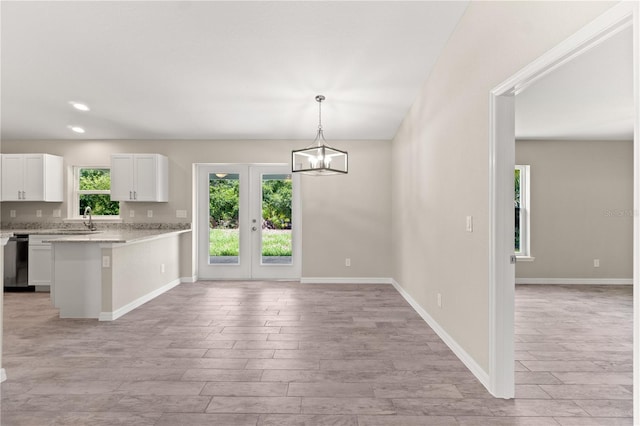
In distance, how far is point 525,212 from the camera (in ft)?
20.8

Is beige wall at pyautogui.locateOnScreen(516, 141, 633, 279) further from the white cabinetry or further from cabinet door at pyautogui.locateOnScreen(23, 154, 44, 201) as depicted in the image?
cabinet door at pyautogui.locateOnScreen(23, 154, 44, 201)

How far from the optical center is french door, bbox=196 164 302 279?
21.1 feet

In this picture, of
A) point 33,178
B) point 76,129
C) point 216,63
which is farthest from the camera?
point 33,178

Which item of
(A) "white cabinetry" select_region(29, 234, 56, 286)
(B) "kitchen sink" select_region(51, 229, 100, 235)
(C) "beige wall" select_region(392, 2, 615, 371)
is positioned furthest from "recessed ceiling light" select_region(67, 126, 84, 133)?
(C) "beige wall" select_region(392, 2, 615, 371)

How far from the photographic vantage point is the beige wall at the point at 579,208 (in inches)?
243

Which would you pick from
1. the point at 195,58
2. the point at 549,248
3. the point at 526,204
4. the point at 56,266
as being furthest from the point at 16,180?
A: the point at 549,248

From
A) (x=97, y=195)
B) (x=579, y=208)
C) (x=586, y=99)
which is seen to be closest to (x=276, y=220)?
(x=97, y=195)

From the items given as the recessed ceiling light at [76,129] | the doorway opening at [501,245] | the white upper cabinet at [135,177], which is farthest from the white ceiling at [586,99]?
the recessed ceiling light at [76,129]

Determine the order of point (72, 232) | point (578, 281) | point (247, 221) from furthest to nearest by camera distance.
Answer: point (247, 221) → point (578, 281) → point (72, 232)

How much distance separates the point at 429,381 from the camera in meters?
2.59

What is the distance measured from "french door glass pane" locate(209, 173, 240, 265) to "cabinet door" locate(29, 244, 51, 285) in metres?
2.32

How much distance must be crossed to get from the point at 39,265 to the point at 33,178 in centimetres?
143

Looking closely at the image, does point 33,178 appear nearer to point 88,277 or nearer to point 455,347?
point 88,277

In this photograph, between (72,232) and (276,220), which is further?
(276,220)
